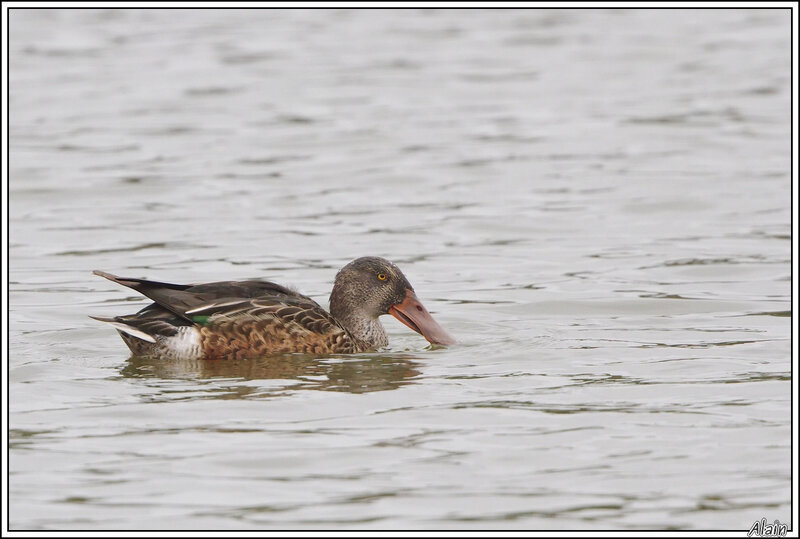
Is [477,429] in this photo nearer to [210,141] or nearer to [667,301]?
[667,301]

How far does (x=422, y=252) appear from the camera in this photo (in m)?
14.5

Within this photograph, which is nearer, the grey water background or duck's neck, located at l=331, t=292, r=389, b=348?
the grey water background

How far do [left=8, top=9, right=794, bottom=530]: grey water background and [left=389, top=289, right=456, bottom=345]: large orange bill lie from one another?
0.18 metres

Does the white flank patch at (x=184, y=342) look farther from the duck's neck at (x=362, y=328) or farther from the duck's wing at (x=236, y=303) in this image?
the duck's neck at (x=362, y=328)

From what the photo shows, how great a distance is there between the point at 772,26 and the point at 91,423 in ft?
71.3

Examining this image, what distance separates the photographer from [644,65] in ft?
81.8

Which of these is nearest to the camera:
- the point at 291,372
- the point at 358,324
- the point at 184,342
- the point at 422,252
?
the point at 291,372

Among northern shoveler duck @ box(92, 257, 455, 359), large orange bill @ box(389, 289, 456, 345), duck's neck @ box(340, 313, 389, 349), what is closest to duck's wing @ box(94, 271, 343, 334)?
northern shoveler duck @ box(92, 257, 455, 359)

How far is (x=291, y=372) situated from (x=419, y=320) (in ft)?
4.57

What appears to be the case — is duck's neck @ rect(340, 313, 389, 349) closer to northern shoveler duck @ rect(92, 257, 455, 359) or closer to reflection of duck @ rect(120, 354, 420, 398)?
northern shoveler duck @ rect(92, 257, 455, 359)

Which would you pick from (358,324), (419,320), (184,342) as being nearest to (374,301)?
(358,324)

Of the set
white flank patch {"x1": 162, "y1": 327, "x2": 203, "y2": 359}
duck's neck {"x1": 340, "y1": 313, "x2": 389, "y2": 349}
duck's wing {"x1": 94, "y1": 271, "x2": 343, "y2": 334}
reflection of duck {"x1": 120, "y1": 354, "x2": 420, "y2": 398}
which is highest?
duck's wing {"x1": 94, "y1": 271, "x2": 343, "y2": 334}

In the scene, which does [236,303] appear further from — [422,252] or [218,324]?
[422,252]

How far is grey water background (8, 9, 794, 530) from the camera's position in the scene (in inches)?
296
